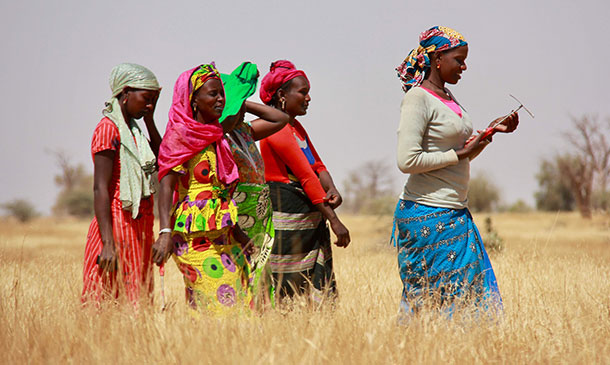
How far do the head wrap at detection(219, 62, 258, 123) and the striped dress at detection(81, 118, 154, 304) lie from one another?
2.48ft

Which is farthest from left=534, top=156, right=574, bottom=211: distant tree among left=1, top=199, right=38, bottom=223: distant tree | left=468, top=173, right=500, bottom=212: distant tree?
left=1, top=199, right=38, bottom=223: distant tree

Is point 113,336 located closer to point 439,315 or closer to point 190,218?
point 190,218

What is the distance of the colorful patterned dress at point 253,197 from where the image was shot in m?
4.22

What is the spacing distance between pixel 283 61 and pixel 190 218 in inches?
69.3

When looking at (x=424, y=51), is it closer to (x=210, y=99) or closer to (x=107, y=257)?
(x=210, y=99)

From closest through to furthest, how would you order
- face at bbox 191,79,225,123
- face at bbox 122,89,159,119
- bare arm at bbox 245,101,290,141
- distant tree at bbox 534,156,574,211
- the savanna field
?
the savanna field
face at bbox 191,79,225,123
face at bbox 122,89,159,119
bare arm at bbox 245,101,290,141
distant tree at bbox 534,156,574,211

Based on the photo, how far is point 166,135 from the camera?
12.5ft

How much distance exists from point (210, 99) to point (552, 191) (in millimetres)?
47666

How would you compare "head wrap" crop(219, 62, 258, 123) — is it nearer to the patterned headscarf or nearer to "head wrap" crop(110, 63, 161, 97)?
the patterned headscarf

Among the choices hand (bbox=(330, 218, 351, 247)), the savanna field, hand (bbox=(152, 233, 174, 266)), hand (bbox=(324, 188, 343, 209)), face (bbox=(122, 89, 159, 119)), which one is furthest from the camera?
hand (bbox=(324, 188, 343, 209))

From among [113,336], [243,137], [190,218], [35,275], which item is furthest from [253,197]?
[35,275]

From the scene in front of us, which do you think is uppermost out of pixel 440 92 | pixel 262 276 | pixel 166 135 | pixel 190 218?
pixel 440 92

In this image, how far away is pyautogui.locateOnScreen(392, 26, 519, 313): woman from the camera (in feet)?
13.6

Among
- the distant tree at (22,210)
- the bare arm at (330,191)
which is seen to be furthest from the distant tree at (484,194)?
the bare arm at (330,191)
